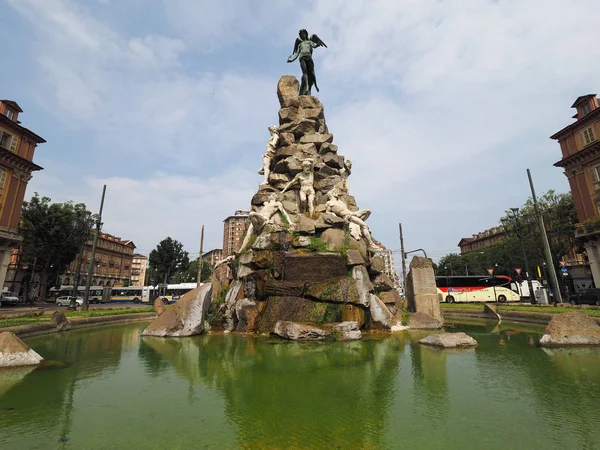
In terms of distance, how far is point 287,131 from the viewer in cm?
2008

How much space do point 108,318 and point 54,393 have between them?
13.3 meters

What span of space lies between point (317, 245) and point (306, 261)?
4.95 feet

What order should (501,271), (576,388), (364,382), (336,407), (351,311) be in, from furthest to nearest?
(501,271)
(351,311)
(364,382)
(576,388)
(336,407)

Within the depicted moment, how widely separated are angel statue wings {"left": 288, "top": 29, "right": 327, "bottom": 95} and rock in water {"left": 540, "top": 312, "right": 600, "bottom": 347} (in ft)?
65.8

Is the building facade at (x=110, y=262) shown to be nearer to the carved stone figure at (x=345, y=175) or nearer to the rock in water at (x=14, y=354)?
the carved stone figure at (x=345, y=175)

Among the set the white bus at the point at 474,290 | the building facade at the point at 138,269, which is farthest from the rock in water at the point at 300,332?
the building facade at the point at 138,269

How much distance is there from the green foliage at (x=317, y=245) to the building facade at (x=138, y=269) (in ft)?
403

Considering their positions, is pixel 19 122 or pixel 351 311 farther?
pixel 19 122

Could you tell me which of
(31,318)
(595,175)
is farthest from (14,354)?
(595,175)

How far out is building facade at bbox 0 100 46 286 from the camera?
107ft

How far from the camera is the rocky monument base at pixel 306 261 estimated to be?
11.3 meters

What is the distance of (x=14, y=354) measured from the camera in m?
6.84

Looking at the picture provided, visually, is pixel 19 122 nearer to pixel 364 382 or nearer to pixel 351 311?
pixel 351 311

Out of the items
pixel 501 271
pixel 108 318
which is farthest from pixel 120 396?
pixel 501 271
